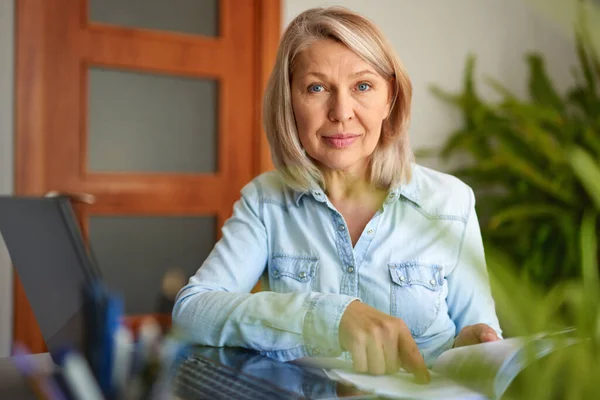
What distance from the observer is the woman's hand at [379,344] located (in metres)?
0.83

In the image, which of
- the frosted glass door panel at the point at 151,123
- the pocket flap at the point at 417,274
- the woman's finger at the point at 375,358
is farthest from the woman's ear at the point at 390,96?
the frosted glass door panel at the point at 151,123

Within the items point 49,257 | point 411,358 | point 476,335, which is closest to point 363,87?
point 476,335

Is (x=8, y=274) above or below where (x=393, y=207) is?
below

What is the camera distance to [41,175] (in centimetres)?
274

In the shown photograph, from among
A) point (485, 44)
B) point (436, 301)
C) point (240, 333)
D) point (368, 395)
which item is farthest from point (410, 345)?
point (485, 44)

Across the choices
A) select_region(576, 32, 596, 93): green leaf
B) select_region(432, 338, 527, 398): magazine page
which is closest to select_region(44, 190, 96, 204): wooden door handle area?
select_region(576, 32, 596, 93): green leaf

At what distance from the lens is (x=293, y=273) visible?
1305 millimetres

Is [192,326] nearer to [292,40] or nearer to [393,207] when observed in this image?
[393,207]

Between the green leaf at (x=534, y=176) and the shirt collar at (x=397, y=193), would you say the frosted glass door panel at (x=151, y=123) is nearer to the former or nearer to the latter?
the green leaf at (x=534, y=176)

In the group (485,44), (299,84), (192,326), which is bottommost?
(192,326)

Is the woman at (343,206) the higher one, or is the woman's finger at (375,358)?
the woman at (343,206)

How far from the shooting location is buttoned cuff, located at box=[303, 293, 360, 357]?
3.02 ft

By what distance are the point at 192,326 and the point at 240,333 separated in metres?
0.09

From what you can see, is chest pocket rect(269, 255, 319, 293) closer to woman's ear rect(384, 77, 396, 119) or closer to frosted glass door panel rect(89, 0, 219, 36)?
woman's ear rect(384, 77, 396, 119)
